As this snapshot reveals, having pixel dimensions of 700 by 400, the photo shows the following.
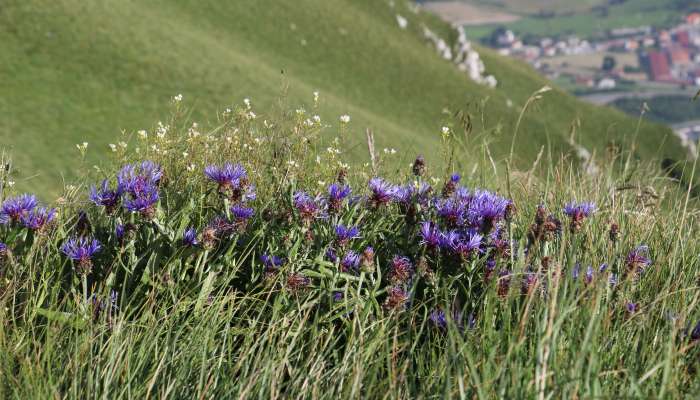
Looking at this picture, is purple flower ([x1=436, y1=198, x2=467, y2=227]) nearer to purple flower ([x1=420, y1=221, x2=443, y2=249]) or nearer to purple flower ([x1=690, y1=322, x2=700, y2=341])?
purple flower ([x1=420, y1=221, x2=443, y2=249])

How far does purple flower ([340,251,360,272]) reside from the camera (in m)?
4.11

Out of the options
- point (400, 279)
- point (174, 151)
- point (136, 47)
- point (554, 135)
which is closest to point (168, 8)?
point (136, 47)

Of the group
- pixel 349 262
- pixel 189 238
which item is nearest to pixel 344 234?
pixel 349 262

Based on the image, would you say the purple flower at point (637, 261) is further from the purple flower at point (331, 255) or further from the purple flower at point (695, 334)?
the purple flower at point (331, 255)

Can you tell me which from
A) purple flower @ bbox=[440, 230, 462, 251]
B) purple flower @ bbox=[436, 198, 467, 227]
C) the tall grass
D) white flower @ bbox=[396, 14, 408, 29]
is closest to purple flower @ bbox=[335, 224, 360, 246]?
the tall grass

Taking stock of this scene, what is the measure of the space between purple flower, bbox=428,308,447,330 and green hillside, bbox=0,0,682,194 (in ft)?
8.07

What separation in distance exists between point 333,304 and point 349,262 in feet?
0.85

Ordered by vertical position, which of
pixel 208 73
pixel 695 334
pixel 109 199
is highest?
pixel 208 73

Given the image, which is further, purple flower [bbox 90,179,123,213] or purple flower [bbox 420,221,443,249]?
purple flower [bbox 90,179,123,213]

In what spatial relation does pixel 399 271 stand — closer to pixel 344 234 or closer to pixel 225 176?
pixel 344 234

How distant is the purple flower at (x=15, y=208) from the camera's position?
413 centimetres

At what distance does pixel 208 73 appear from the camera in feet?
116

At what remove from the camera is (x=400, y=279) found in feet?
12.6

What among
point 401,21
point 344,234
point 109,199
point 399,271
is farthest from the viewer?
point 401,21
